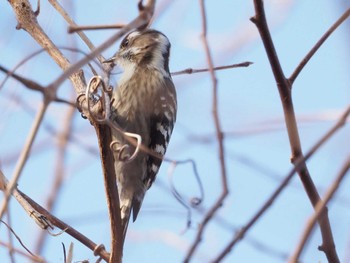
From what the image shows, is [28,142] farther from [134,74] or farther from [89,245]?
[134,74]

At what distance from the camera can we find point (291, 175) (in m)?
1.00

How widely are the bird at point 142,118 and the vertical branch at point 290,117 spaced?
188 centimetres

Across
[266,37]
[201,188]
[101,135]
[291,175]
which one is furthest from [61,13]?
[291,175]

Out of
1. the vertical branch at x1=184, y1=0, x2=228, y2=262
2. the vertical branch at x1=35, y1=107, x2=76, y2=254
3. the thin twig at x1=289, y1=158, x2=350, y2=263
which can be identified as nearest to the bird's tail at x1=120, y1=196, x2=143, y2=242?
the vertical branch at x1=35, y1=107, x2=76, y2=254

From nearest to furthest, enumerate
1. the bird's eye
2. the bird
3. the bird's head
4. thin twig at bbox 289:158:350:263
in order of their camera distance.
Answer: thin twig at bbox 289:158:350:263
the bird
the bird's head
the bird's eye

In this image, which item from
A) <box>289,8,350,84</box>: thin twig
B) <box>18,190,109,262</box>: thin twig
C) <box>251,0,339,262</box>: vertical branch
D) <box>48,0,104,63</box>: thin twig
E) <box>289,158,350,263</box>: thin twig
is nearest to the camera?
<box>289,158,350,263</box>: thin twig

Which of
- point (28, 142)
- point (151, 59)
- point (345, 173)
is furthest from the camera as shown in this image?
point (151, 59)

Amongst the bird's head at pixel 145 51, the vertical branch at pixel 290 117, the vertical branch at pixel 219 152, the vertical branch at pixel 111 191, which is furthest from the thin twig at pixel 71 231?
the bird's head at pixel 145 51

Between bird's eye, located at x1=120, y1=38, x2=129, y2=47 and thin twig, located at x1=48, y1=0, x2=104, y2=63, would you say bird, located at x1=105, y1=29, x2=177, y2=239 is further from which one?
thin twig, located at x1=48, y1=0, x2=104, y2=63

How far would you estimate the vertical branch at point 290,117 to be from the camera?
1.60 m

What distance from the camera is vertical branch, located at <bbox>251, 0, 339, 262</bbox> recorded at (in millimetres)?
1603

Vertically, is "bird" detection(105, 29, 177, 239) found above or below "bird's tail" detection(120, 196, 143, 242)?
above

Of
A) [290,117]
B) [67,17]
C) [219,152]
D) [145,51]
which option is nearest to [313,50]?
[290,117]

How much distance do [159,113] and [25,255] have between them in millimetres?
1950
